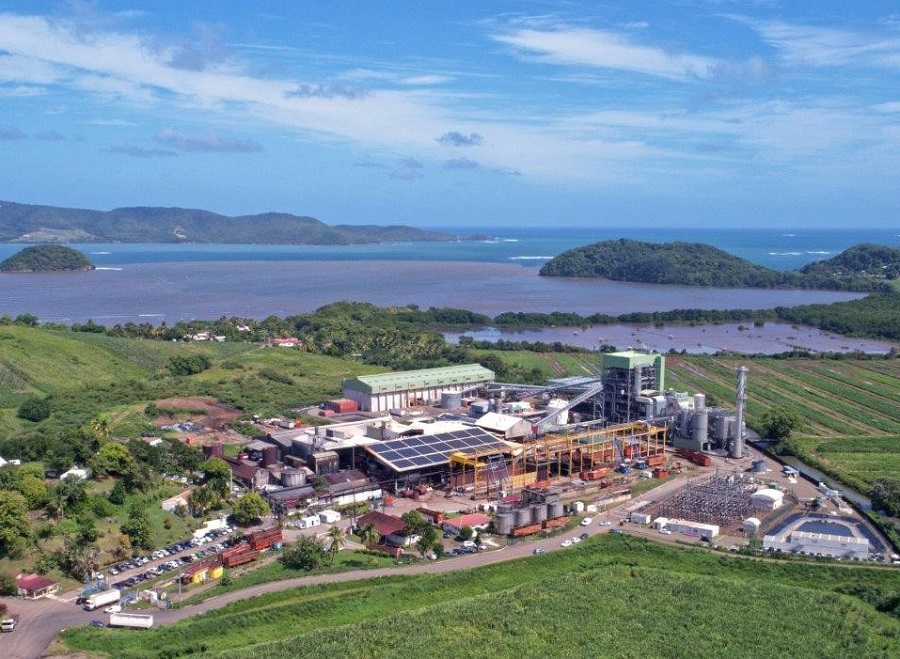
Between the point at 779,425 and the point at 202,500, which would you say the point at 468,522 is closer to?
the point at 202,500

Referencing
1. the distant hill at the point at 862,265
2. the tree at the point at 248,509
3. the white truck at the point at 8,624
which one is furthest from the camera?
the distant hill at the point at 862,265

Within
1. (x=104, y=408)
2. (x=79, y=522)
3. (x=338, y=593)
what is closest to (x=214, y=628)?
(x=338, y=593)

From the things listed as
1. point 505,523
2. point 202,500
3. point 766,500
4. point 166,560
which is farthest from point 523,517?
point 166,560

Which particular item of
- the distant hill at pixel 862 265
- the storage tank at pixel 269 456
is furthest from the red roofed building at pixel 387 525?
the distant hill at pixel 862 265

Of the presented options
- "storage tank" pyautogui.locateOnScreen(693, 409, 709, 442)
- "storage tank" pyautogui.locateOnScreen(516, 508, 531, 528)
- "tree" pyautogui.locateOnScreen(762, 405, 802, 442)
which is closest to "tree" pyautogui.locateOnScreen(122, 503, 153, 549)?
"storage tank" pyautogui.locateOnScreen(516, 508, 531, 528)

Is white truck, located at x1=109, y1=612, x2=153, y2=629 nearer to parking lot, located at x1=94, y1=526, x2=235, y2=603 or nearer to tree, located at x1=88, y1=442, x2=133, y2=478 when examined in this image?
parking lot, located at x1=94, y1=526, x2=235, y2=603

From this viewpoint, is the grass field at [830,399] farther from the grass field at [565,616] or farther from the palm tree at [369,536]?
the palm tree at [369,536]
